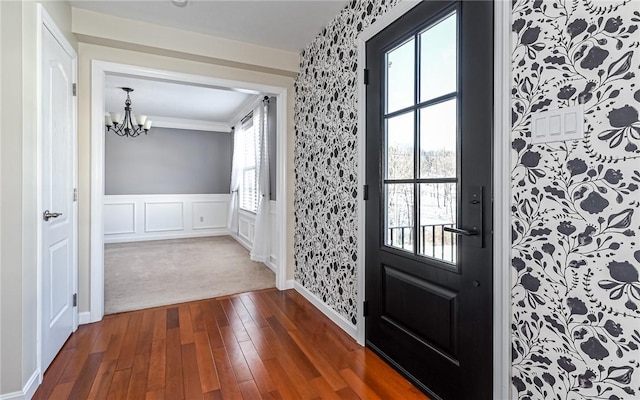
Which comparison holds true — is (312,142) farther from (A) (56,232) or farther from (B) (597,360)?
(B) (597,360)

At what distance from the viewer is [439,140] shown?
1.68 m

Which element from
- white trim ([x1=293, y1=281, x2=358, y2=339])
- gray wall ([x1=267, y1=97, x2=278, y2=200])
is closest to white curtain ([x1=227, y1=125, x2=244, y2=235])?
gray wall ([x1=267, y1=97, x2=278, y2=200])

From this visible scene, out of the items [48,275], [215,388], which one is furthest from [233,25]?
[215,388]

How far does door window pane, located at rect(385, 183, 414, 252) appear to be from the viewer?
188cm

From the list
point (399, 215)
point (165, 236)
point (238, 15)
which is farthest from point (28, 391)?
point (165, 236)

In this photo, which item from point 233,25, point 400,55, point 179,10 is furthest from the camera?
point 233,25

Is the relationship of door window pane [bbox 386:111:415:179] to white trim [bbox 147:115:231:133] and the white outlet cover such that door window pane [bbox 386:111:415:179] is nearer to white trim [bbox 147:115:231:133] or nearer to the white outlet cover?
the white outlet cover

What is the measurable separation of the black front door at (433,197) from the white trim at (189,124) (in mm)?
5435

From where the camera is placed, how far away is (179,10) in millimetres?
2529

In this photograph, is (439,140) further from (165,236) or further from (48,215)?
(165,236)

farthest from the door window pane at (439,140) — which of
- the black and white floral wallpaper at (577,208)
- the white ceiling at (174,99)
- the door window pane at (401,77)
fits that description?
the white ceiling at (174,99)

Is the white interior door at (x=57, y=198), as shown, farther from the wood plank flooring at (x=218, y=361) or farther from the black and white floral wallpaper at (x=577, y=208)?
the black and white floral wallpaper at (x=577, y=208)

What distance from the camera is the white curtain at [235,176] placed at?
6254 millimetres

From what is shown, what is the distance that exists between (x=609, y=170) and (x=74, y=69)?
343 cm
